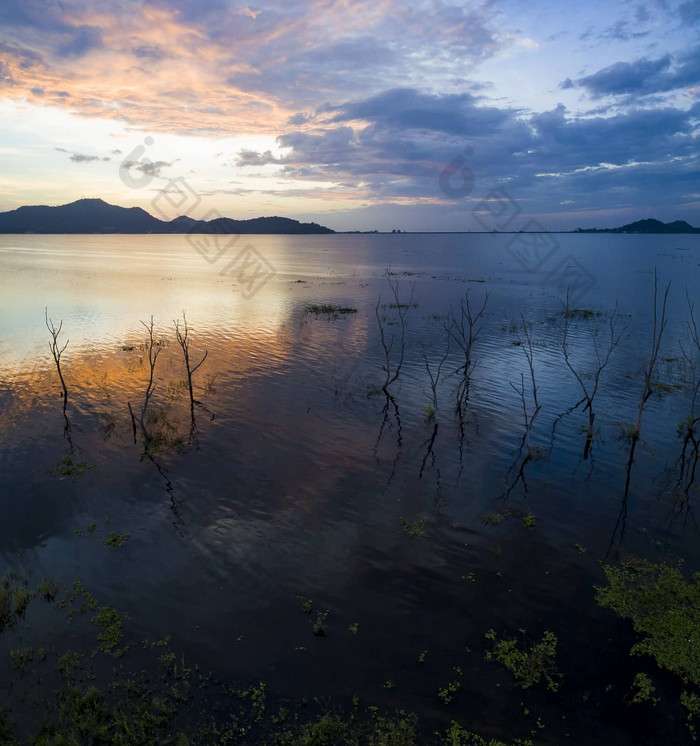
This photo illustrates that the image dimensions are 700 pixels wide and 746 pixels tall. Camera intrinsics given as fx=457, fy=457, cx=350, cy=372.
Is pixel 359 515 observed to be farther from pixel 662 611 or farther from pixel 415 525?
pixel 662 611

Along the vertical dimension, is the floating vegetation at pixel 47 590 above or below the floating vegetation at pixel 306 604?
above

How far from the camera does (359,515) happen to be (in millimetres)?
20969

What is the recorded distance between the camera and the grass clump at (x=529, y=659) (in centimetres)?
1292

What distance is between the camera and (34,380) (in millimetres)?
37000

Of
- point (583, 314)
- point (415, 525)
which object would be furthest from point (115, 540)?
point (583, 314)

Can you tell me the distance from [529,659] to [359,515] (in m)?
9.11

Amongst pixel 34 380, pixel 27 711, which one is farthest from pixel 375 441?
pixel 34 380

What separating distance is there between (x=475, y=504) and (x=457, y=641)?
27.4 feet

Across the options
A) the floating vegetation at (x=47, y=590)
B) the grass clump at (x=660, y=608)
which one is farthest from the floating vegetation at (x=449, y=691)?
the floating vegetation at (x=47, y=590)

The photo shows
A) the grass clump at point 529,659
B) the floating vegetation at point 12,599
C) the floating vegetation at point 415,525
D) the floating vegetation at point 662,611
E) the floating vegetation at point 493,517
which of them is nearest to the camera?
the grass clump at point 529,659

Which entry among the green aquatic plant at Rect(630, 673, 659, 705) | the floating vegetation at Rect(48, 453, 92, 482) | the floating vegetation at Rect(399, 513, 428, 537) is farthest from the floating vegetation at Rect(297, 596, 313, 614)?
the floating vegetation at Rect(48, 453, 92, 482)

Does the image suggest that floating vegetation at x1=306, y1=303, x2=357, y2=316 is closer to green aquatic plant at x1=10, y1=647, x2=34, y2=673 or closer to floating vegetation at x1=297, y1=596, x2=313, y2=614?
floating vegetation at x1=297, y1=596, x2=313, y2=614

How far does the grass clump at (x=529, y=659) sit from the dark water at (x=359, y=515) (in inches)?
11.5

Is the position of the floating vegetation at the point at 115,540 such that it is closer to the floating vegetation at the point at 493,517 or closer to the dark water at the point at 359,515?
the dark water at the point at 359,515
